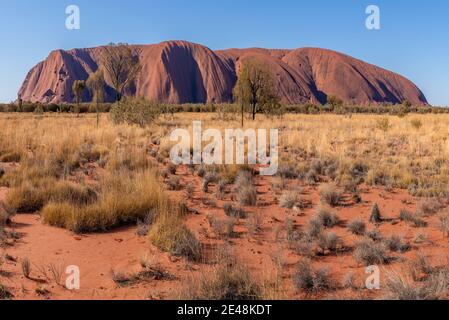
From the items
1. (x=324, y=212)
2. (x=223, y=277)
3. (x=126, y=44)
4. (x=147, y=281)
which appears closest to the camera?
(x=223, y=277)

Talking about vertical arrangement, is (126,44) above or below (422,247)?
above

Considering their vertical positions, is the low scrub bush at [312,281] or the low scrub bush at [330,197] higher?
the low scrub bush at [330,197]

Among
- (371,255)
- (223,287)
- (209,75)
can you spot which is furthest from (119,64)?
(209,75)

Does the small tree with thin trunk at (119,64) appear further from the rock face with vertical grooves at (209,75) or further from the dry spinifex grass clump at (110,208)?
the rock face with vertical grooves at (209,75)

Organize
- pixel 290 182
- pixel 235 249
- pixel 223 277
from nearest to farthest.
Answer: pixel 223 277
pixel 235 249
pixel 290 182

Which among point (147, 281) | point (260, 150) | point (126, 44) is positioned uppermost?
point (126, 44)

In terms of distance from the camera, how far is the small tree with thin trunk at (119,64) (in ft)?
90.1

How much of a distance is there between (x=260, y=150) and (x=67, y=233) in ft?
27.6

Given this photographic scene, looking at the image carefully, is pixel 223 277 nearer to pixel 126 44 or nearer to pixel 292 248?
pixel 292 248

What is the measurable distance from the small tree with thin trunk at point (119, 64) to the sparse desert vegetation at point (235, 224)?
58.6ft
